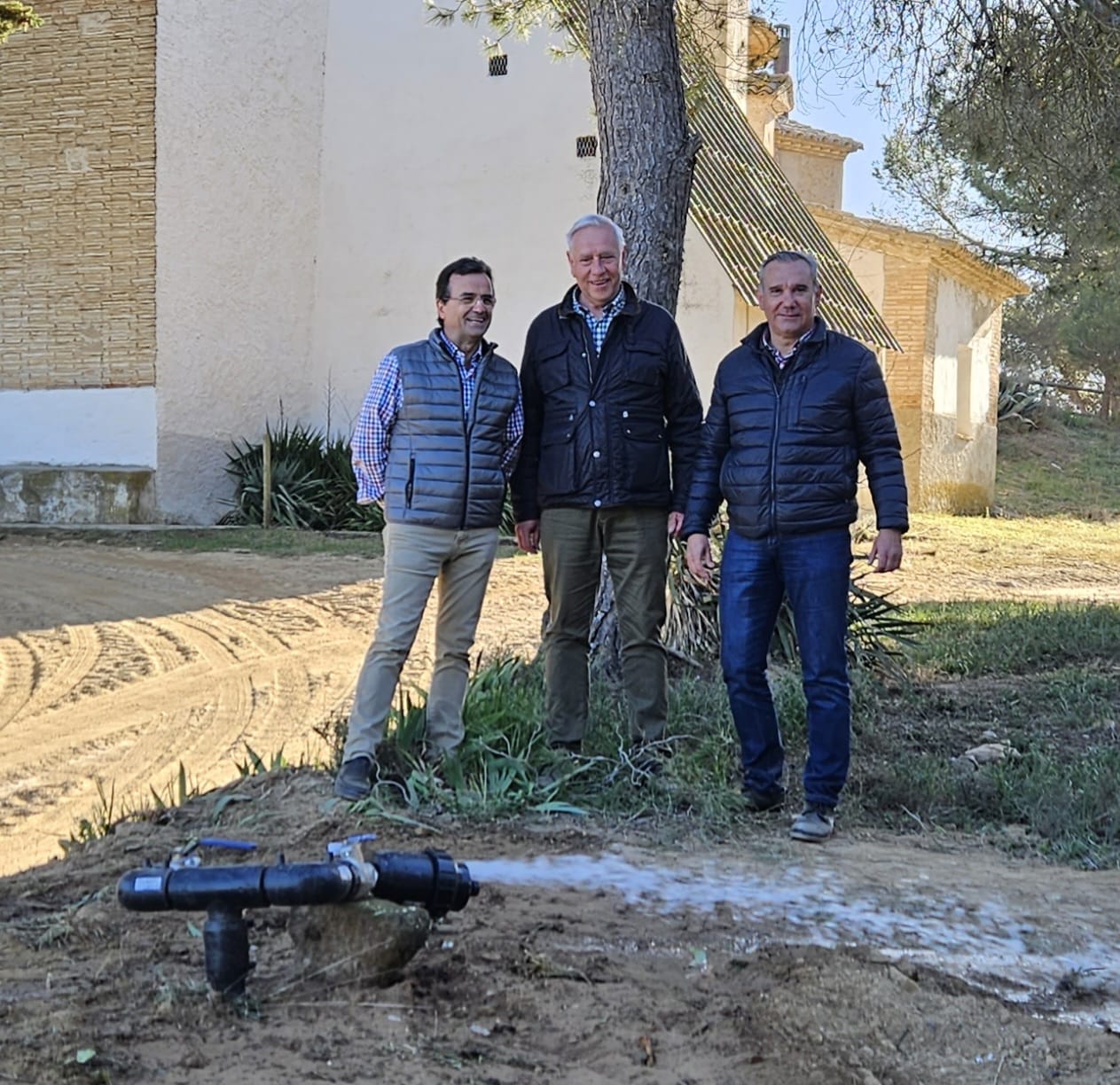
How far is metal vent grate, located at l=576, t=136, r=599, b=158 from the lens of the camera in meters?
17.7

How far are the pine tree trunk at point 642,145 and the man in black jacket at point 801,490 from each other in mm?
1637

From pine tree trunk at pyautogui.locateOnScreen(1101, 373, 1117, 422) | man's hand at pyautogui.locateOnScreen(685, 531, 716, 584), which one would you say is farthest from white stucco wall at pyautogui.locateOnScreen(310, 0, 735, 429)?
pine tree trunk at pyautogui.locateOnScreen(1101, 373, 1117, 422)

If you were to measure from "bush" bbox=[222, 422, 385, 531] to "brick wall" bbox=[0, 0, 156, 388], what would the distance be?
149 cm

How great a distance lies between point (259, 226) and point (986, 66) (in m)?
10.8

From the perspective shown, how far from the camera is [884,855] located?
16.8 ft

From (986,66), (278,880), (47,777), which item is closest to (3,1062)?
(278,880)

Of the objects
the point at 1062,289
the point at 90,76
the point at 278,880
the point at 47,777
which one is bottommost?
the point at 47,777

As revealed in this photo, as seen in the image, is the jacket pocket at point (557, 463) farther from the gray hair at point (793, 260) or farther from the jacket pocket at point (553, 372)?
the gray hair at point (793, 260)

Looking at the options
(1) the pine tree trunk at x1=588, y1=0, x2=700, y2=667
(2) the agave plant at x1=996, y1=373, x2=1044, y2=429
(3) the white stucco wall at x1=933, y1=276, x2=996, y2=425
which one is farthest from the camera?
(2) the agave plant at x1=996, y1=373, x2=1044, y2=429

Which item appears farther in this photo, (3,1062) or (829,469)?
(829,469)

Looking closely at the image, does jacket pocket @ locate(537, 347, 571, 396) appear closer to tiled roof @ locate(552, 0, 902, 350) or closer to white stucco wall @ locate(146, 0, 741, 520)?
tiled roof @ locate(552, 0, 902, 350)

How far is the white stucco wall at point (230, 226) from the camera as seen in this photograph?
16.6m

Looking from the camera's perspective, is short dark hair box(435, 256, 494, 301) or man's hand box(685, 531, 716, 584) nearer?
short dark hair box(435, 256, 494, 301)

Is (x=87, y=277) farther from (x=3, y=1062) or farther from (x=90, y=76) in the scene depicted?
(x=3, y=1062)
